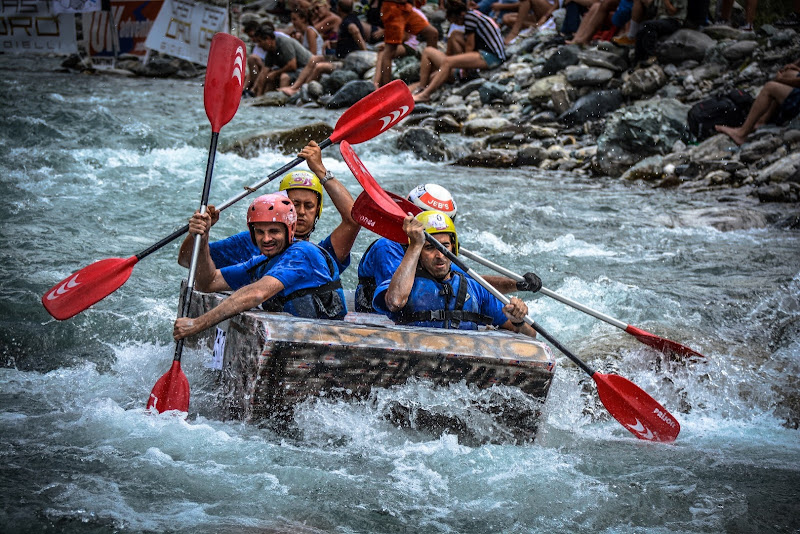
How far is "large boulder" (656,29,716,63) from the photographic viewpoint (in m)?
12.9

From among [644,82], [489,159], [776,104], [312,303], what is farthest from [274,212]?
[644,82]

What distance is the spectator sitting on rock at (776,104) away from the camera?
10492 millimetres

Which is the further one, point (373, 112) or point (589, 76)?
point (589, 76)

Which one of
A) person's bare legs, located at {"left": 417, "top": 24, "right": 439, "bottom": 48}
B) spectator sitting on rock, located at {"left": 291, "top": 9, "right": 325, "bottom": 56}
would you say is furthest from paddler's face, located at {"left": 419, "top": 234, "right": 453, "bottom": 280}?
spectator sitting on rock, located at {"left": 291, "top": 9, "right": 325, "bottom": 56}

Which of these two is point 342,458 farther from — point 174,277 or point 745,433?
point 174,277

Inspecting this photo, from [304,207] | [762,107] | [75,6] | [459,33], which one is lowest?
[75,6]

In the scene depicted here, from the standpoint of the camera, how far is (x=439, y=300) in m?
4.73

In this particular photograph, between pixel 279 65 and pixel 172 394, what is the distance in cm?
1282

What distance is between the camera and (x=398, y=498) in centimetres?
374

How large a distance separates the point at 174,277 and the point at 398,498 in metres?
4.19

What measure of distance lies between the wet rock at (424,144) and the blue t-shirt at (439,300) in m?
7.01

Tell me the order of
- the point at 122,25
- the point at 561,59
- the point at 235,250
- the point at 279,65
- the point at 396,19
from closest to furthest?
the point at 235,250
the point at 561,59
the point at 396,19
the point at 279,65
the point at 122,25

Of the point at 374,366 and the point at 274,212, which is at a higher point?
the point at 274,212

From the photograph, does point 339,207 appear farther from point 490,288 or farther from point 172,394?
point 172,394
